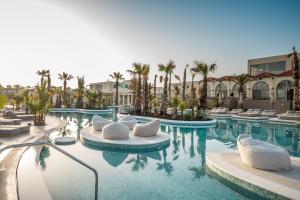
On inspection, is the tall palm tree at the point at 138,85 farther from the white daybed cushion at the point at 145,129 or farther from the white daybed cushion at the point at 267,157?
the white daybed cushion at the point at 267,157

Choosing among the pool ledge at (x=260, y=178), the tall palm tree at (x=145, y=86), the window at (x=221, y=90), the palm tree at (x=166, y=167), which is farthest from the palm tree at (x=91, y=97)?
the pool ledge at (x=260, y=178)

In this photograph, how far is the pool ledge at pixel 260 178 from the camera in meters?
5.15

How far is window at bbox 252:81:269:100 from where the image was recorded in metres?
37.5

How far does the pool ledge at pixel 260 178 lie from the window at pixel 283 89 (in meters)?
31.6

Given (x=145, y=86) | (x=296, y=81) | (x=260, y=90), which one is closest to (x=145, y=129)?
(x=145, y=86)

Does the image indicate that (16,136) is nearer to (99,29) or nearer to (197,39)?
(99,29)

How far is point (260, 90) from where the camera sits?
38.3 metres

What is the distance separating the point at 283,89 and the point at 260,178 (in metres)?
34.7

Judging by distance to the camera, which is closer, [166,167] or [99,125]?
[166,167]

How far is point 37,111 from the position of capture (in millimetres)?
16234

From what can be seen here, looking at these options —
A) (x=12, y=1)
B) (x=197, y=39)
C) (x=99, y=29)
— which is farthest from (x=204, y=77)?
(x=12, y=1)

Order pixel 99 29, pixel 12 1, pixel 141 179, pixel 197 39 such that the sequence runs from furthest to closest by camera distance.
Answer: pixel 197 39 → pixel 99 29 → pixel 12 1 → pixel 141 179

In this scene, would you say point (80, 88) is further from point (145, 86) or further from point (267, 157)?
point (267, 157)

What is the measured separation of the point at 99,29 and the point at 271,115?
21.2m
